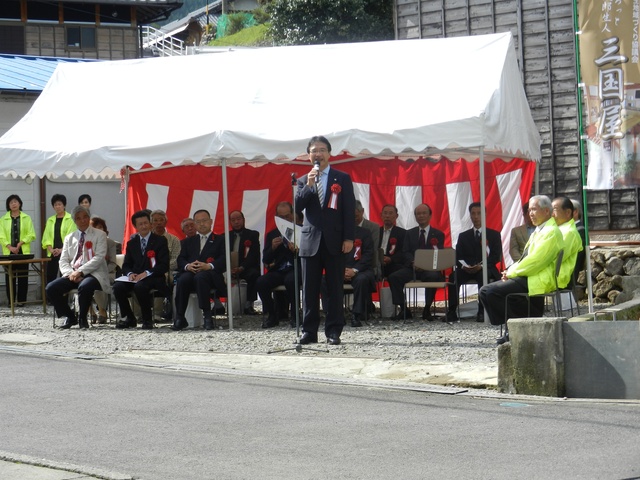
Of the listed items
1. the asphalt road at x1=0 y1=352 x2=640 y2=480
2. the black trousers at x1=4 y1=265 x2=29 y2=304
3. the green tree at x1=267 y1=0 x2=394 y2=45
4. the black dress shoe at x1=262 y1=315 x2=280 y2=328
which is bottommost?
the asphalt road at x1=0 y1=352 x2=640 y2=480

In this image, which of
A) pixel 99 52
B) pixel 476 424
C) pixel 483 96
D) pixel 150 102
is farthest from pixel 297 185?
pixel 99 52

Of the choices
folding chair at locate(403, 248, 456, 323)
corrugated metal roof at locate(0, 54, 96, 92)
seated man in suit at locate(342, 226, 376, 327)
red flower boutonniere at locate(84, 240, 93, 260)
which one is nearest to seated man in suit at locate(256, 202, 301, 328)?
seated man in suit at locate(342, 226, 376, 327)

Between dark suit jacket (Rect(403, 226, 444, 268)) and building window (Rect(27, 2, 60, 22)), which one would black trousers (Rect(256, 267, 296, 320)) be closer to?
dark suit jacket (Rect(403, 226, 444, 268))

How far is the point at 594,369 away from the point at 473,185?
9103mm

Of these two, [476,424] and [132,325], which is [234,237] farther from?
[476,424]

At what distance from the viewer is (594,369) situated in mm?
8156

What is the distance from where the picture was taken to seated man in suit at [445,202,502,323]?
14641 millimetres

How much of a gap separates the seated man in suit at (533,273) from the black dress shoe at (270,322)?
151 inches

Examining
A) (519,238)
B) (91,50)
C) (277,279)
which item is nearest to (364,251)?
(277,279)

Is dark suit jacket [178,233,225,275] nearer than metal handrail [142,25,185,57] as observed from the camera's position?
Yes

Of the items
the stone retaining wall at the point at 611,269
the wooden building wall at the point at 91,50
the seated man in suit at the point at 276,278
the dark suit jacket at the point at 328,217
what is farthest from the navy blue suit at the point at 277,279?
the wooden building wall at the point at 91,50

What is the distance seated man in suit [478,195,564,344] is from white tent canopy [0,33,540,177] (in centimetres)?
203

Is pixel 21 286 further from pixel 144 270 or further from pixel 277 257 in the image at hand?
pixel 277 257

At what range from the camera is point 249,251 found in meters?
15.5
